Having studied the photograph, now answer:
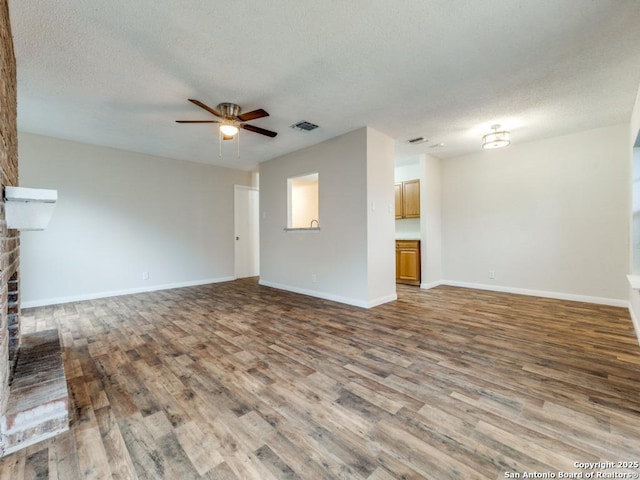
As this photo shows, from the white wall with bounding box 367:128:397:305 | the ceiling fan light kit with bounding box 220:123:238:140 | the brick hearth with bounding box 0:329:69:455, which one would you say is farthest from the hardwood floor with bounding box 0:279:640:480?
the ceiling fan light kit with bounding box 220:123:238:140

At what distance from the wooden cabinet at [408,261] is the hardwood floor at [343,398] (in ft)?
6.49

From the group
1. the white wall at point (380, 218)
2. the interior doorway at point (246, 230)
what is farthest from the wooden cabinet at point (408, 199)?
the interior doorway at point (246, 230)

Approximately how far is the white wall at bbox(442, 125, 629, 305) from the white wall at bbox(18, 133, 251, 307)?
4.83m

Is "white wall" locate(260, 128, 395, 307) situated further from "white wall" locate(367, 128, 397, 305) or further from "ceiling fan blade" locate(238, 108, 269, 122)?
"ceiling fan blade" locate(238, 108, 269, 122)

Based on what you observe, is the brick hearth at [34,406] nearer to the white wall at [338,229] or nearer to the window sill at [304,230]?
the white wall at [338,229]

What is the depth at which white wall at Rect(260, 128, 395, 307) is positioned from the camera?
3.88 meters

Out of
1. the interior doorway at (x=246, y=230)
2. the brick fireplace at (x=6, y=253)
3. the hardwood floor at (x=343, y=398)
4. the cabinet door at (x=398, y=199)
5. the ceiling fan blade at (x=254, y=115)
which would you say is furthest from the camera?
the interior doorway at (x=246, y=230)

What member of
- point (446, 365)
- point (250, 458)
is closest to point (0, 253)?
point (250, 458)

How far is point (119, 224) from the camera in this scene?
473 centimetres

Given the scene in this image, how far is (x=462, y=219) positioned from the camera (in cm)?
528

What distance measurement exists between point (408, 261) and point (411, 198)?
1276mm

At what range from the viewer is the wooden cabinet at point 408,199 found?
550 centimetres

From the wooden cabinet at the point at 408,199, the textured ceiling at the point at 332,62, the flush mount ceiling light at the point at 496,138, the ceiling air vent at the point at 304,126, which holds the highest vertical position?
the ceiling air vent at the point at 304,126

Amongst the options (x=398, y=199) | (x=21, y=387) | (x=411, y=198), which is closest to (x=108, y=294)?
(x=21, y=387)
